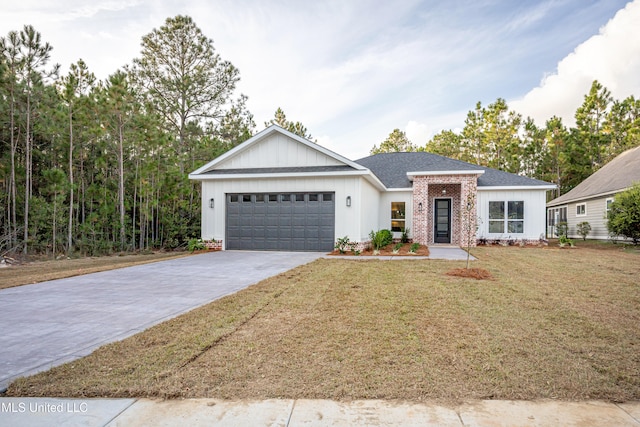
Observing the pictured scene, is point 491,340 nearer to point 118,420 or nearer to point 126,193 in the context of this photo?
point 118,420

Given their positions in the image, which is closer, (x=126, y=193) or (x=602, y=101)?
(x=126, y=193)

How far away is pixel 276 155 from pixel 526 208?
1119 cm

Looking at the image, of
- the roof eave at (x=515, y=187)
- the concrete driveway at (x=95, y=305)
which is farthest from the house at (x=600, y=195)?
the concrete driveway at (x=95, y=305)

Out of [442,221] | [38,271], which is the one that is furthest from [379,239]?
[38,271]

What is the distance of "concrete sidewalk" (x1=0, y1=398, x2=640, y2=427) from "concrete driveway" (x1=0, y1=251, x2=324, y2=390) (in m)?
0.79

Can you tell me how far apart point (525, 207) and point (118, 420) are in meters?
17.1

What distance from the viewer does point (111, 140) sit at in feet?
47.2

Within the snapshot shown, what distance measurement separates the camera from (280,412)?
7.82 ft

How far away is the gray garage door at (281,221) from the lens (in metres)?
12.9

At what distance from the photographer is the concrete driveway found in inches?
138

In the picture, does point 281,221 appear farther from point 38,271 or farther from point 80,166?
point 80,166

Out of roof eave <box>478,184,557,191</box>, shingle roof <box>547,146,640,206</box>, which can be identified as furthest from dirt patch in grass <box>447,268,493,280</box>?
shingle roof <box>547,146,640,206</box>

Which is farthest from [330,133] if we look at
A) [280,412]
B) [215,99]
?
[280,412]

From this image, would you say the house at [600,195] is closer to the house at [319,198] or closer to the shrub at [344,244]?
the house at [319,198]
